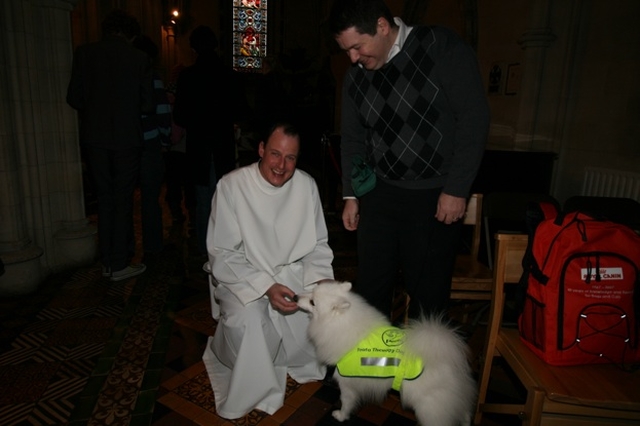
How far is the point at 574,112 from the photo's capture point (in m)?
4.64

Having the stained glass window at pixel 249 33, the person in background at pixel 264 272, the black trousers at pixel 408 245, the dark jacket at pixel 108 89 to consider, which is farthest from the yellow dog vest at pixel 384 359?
the stained glass window at pixel 249 33

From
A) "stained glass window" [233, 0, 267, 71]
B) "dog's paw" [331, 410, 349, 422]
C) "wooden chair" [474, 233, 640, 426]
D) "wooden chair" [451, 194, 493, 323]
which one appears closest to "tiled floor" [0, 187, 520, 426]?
"dog's paw" [331, 410, 349, 422]

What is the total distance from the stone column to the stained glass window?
39.6ft

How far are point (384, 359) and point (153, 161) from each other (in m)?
3.12

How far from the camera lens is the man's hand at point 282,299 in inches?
78.0

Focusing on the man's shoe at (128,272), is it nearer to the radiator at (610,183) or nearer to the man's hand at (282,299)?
the man's hand at (282,299)

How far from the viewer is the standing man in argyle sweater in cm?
173

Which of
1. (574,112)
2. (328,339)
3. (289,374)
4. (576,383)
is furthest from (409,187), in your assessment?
(574,112)

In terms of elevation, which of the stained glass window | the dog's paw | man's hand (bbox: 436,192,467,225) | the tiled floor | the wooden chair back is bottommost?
the tiled floor

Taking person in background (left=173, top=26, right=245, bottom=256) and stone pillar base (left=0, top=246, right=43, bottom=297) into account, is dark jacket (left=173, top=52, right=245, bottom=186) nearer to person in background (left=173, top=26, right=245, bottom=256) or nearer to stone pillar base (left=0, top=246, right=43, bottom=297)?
person in background (left=173, top=26, right=245, bottom=256)

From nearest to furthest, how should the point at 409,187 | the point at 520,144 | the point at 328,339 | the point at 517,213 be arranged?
the point at 328,339
the point at 409,187
the point at 517,213
the point at 520,144

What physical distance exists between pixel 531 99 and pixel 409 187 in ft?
12.6

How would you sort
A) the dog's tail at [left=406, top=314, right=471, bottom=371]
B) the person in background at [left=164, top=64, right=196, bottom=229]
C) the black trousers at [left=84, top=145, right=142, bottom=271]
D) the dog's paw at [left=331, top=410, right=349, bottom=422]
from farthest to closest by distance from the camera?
the person in background at [left=164, top=64, right=196, bottom=229], the black trousers at [left=84, top=145, right=142, bottom=271], the dog's paw at [left=331, top=410, right=349, bottom=422], the dog's tail at [left=406, top=314, right=471, bottom=371]

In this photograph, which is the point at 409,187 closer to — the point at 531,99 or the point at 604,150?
the point at 604,150
